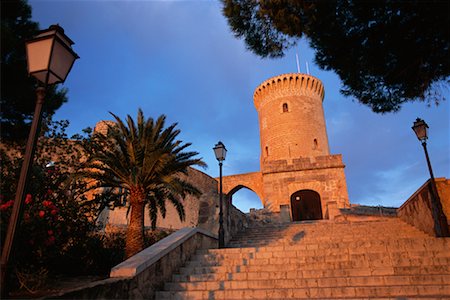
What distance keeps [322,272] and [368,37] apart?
4.41 metres

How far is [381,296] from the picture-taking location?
4051 mm

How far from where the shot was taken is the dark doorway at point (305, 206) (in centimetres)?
2244

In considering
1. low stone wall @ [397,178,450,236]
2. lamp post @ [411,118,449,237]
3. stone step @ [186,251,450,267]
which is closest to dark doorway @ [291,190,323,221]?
low stone wall @ [397,178,450,236]

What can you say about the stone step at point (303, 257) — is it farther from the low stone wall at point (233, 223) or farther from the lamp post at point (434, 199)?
the low stone wall at point (233, 223)

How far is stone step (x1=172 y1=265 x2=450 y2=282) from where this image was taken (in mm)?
4727

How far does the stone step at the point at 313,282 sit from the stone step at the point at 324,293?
169 millimetres

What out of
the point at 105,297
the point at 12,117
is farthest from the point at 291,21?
the point at 12,117

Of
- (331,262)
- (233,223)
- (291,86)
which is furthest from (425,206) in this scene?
(291,86)

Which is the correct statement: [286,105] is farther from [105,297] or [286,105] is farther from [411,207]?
[105,297]

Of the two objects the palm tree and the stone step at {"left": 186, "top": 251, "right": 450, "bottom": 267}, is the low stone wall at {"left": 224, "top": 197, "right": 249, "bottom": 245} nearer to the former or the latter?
the palm tree

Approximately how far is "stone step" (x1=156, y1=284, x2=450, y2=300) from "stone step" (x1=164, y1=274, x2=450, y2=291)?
0.56 ft

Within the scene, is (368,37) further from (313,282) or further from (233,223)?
(233,223)

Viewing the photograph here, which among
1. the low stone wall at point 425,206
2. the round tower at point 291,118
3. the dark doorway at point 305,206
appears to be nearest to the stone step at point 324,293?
the low stone wall at point 425,206

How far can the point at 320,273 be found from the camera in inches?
191
